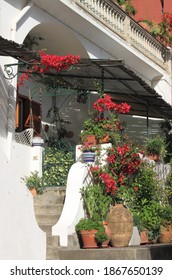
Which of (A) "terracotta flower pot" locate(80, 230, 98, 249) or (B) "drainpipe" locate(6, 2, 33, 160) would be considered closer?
(A) "terracotta flower pot" locate(80, 230, 98, 249)

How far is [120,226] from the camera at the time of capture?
32.1 ft

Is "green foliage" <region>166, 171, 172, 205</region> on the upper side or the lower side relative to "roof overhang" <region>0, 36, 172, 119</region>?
lower

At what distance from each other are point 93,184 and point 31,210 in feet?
7.32

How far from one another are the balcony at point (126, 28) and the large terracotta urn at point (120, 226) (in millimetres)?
5761

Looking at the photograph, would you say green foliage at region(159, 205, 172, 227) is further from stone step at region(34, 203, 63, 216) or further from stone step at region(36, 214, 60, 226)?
stone step at region(36, 214, 60, 226)

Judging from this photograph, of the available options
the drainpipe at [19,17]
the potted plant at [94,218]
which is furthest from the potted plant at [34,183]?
the drainpipe at [19,17]

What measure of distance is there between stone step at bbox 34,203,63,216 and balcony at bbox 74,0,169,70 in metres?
5.39

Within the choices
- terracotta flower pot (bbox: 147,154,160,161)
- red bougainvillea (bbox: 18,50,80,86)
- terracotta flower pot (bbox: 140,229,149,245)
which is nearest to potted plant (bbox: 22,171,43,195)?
terracotta flower pot (bbox: 140,229,149,245)

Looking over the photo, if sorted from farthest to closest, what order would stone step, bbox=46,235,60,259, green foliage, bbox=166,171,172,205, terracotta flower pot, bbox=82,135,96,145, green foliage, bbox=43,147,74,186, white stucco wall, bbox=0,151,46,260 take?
green foliage, bbox=166,171,172,205
green foliage, bbox=43,147,74,186
terracotta flower pot, bbox=82,135,96,145
stone step, bbox=46,235,60,259
white stucco wall, bbox=0,151,46,260

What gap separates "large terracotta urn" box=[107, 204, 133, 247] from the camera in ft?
31.8

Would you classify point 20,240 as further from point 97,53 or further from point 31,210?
point 97,53

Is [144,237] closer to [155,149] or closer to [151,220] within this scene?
[151,220]

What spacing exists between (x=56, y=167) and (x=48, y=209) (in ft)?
5.57

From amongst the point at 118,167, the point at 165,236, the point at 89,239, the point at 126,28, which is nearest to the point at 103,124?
the point at 118,167
